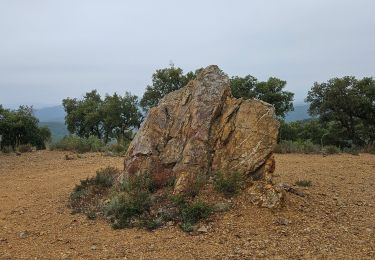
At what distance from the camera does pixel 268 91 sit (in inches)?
942

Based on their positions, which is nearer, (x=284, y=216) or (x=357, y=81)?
(x=284, y=216)

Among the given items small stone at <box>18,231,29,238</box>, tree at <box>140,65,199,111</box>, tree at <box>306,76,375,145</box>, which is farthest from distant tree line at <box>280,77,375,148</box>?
small stone at <box>18,231,29,238</box>

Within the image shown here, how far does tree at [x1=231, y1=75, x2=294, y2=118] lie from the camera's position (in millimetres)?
23531

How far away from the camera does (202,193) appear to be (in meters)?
8.05

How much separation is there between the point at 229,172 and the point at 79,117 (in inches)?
927

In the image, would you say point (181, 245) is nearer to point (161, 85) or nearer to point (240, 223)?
point (240, 223)

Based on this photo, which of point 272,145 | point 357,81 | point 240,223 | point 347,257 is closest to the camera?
point 347,257

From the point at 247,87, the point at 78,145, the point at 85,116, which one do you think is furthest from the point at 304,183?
the point at 85,116

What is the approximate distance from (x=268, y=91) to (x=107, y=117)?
1015 centimetres

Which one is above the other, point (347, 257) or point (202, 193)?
point (202, 193)

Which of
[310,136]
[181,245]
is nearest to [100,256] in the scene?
[181,245]

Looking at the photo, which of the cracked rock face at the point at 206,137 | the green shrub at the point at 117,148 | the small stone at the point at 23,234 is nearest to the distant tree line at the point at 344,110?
the green shrub at the point at 117,148

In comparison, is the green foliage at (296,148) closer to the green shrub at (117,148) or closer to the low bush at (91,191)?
the green shrub at (117,148)

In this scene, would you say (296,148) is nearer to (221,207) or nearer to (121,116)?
(221,207)
